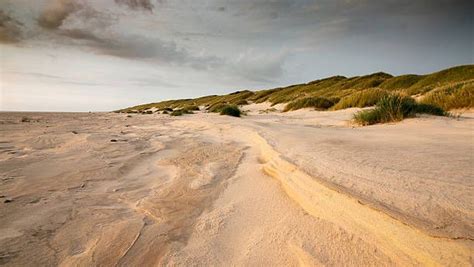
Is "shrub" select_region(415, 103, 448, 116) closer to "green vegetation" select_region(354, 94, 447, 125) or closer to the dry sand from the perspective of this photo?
"green vegetation" select_region(354, 94, 447, 125)

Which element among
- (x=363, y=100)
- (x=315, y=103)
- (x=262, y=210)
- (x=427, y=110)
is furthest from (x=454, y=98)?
(x=262, y=210)

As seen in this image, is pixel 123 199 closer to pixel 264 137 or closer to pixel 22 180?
pixel 22 180

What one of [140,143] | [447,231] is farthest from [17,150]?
[447,231]

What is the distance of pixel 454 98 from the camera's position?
7.03 m

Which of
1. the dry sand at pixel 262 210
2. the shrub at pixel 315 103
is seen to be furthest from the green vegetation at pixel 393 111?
the shrub at pixel 315 103

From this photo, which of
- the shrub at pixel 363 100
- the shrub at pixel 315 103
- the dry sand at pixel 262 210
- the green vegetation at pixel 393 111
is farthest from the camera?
the shrub at pixel 315 103

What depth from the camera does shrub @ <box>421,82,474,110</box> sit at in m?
6.66

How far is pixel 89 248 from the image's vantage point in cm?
135

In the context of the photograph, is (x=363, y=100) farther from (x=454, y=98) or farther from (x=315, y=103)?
(x=315, y=103)

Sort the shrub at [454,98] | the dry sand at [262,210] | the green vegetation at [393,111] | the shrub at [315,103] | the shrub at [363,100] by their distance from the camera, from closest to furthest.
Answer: the dry sand at [262,210], the green vegetation at [393,111], the shrub at [454,98], the shrub at [363,100], the shrub at [315,103]

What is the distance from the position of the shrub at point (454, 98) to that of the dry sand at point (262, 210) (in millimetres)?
5146

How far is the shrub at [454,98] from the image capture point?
262 inches

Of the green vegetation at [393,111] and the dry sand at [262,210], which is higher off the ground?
the green vegetation at [393,111]

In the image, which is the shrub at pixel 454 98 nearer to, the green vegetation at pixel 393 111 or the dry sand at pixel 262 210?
the green vegetation at pixel 393 111
